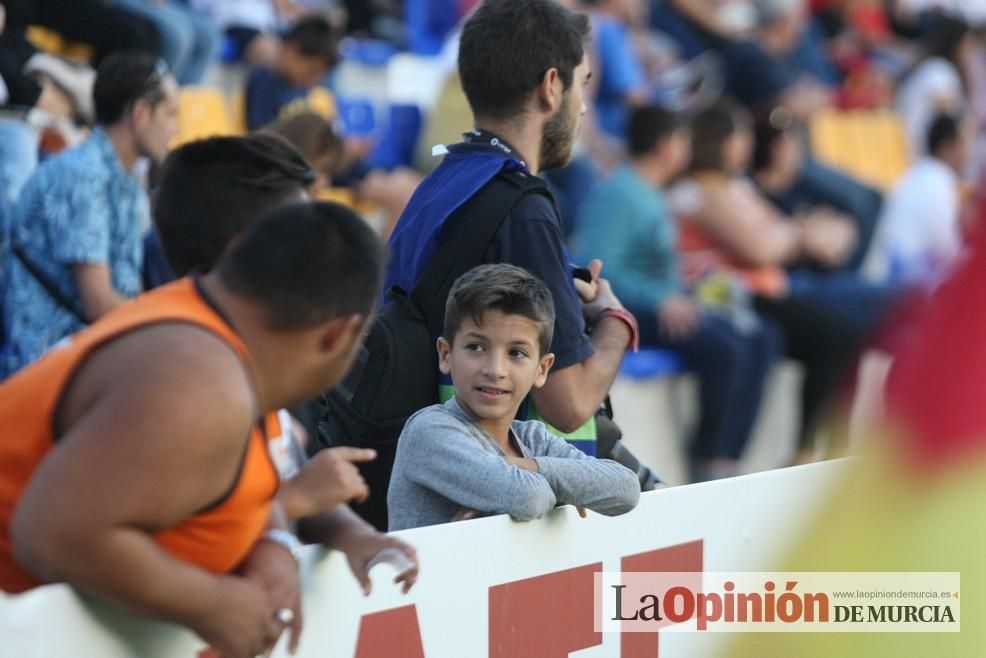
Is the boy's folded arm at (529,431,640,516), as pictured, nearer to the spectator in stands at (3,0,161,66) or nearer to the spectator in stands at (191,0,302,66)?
the spectator in stands at (3,0,161,66)

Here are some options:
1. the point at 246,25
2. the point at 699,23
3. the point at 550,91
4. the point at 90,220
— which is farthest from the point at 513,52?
the point at 699,23

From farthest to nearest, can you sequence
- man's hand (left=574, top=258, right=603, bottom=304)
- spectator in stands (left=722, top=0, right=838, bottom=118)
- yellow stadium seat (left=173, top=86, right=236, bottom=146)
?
spectator in stands (left=722, top=0, right=838, bottom=118), yellow stadium seat (left=173, top=86, right=236, bottom=146), man's hand (left=574, top=258, right=603, bottom=304)

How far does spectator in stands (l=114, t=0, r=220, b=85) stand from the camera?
809 cm

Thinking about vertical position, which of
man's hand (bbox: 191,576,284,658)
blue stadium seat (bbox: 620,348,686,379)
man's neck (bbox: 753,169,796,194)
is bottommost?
man's hand (bbox: 191,576,284,658)

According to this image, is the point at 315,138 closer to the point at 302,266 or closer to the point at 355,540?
the point at 355,540

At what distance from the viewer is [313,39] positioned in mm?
8453

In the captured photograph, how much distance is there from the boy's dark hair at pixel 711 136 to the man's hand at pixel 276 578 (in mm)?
6273

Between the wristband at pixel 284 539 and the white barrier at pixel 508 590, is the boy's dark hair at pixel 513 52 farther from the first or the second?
the wristband at pixel 284 539

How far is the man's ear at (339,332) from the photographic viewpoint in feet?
8.12

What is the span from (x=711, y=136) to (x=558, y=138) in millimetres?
4742

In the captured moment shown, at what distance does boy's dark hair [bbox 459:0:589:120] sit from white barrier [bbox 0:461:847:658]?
3.39 feet

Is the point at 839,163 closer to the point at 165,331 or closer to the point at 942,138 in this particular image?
the point at 942,138

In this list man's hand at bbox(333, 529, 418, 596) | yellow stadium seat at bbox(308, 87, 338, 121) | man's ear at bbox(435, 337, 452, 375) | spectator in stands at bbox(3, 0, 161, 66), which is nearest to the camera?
man's hand at bbox(333, 529, 418, 596)

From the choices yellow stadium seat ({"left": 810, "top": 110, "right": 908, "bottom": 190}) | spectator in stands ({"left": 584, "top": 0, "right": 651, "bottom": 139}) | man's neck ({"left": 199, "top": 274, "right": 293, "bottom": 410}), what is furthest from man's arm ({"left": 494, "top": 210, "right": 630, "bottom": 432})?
yellow stadium seat ({"left": 810, "top": 110, "right": 908, "bottom": 190})
